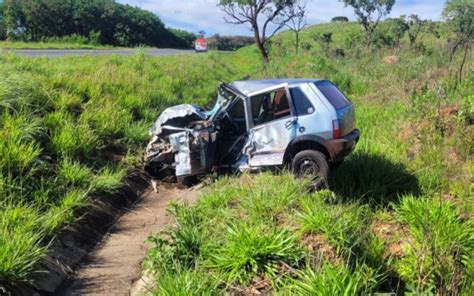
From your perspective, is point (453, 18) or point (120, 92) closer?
point (120, 92)

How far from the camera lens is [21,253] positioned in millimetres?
4355

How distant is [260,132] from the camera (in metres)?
7.30

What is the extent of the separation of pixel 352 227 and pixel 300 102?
2.64 m

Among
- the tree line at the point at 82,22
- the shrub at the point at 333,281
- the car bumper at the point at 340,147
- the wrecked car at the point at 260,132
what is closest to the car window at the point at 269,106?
the wrecked car at the point at 260,132

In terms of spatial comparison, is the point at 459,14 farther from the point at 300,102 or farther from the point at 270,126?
the point at 270,126

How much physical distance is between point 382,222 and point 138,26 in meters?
58.3

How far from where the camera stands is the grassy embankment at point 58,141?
4.96m

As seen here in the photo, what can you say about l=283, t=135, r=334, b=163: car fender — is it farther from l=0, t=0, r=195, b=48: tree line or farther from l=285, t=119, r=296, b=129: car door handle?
l=0, t=0, r=195, b=48: tree line

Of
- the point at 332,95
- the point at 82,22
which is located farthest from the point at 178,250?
the point at 82,22

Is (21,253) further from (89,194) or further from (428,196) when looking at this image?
(428,196)

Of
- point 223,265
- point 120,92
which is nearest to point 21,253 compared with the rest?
point 223,265

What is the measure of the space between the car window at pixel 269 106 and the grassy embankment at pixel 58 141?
2.58 metres

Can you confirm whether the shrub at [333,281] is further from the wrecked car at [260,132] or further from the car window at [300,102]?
the car window at [300,102]

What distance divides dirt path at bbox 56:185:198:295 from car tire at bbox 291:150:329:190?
69.6 inches
